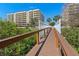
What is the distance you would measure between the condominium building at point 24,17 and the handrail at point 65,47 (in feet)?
0.52

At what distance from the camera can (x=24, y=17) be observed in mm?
1651

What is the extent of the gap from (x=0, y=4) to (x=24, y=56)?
369 mm

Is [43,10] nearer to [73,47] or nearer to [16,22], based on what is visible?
[16,22]

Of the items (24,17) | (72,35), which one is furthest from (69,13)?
(24,17)

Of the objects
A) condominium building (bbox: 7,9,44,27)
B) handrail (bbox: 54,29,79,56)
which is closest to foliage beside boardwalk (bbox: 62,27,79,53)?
handrail (bbox: 54,29,79,56)

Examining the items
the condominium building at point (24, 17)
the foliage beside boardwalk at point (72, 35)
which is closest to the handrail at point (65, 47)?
the foliage beside boardwalk at point (72, 35)

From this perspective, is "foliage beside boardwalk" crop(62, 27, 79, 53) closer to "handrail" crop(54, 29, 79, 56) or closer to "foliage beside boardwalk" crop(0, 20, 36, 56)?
"handrail" crop(54, 29, 79, 56)

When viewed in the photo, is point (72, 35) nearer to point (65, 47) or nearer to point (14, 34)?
point (65, 47)

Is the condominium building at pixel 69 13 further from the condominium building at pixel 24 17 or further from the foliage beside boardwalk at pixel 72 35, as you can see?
the condominium building at pixel 24 17

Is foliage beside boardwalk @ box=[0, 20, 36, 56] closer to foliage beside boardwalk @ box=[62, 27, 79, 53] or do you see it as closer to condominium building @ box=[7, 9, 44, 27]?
condominium building @ box=[7, 9, 44, 27]

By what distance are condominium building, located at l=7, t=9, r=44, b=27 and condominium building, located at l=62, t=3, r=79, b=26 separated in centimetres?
15

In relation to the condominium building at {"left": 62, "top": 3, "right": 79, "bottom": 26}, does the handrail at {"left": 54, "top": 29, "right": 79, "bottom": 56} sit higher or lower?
lower

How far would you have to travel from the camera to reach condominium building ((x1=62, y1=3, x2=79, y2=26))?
5.38ft

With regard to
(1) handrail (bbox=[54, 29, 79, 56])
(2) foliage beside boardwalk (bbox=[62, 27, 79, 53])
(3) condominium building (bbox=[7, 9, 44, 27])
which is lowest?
(1) handrail (bbox=[54, 29, 79, 56])
